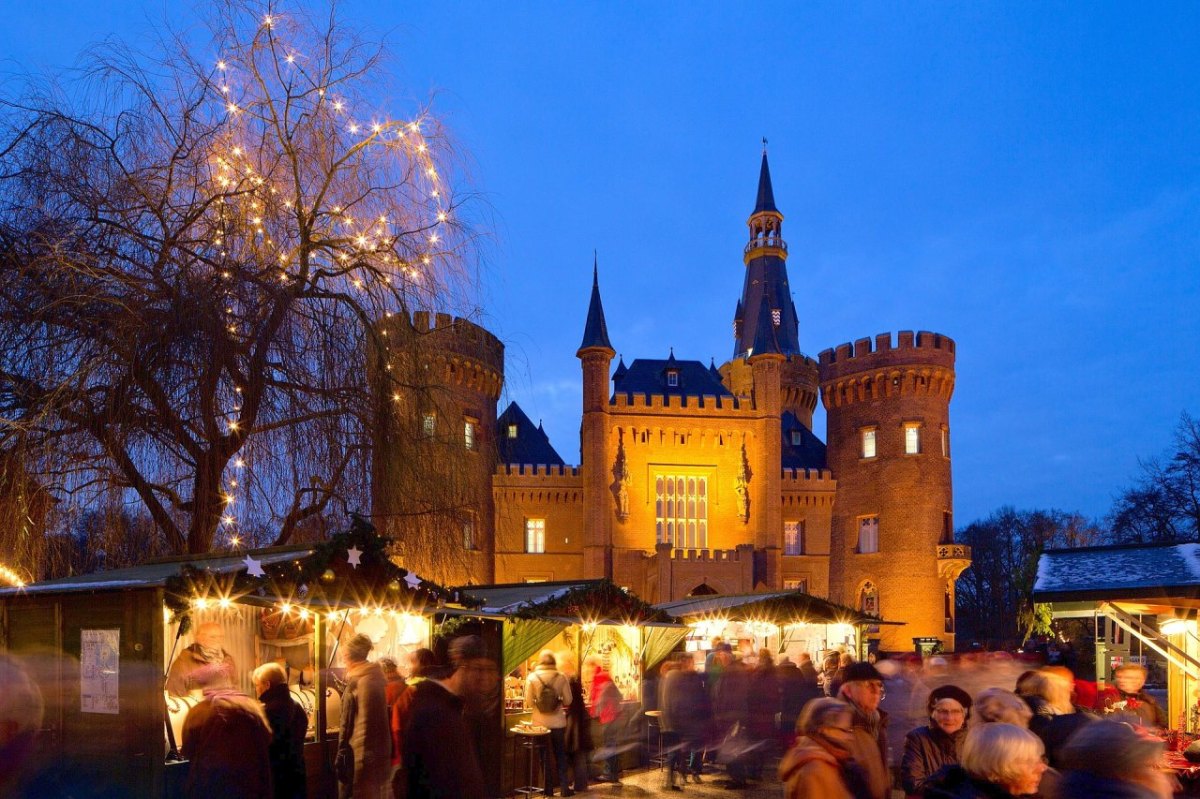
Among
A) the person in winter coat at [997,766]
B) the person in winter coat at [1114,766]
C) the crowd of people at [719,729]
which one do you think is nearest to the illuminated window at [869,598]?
the crowd of people at [719,729]

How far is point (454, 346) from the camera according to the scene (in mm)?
11312

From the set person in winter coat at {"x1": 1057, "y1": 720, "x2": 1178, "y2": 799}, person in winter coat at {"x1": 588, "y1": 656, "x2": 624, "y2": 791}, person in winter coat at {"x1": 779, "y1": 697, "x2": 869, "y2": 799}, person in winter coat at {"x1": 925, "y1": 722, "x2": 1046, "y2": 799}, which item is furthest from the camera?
person in winter coat at {"x1": 588, "y1": 656, "x2": 624, "y2": 791}

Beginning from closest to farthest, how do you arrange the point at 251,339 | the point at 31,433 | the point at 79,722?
the point at 79,722 → the point at 31,433 → the point at 251,339

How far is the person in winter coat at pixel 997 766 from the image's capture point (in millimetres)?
3861

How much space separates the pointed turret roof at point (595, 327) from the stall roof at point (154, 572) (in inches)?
1148

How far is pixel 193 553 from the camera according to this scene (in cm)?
1005

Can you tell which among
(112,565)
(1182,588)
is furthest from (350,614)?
(1182,588)

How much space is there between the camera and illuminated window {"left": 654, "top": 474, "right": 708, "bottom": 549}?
38188mm

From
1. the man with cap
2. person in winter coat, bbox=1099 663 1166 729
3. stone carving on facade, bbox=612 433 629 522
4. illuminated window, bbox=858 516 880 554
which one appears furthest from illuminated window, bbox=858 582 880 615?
the man with cap

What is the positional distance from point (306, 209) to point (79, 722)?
5126mm

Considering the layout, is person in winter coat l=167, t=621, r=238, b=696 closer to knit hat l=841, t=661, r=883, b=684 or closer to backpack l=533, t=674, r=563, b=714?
backpack l=533, t=674, r=563, b=714

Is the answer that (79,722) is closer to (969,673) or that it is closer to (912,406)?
(969,673)

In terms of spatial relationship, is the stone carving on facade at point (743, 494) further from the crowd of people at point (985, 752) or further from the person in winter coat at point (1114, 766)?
the person in winter coat at point (1114, 766)

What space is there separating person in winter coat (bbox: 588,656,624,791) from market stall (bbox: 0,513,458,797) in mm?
3304
